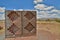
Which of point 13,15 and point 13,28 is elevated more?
point 13,15

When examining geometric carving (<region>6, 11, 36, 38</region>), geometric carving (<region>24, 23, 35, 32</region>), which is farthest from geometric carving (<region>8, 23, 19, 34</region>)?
geometric carving (<region>24, 23, 35, 32</region>)

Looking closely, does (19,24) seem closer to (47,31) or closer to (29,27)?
(29,27)

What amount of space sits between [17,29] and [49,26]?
339mm

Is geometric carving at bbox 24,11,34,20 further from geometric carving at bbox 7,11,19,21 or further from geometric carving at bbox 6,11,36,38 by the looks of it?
geometric carving at bbox 7,11,19,21

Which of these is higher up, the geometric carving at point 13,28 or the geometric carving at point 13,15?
the geometric carving at point 13,15

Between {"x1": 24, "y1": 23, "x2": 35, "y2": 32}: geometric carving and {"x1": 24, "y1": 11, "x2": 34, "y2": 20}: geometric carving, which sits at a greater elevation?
{"x1": 24, "y1": 11, "x2": 34, "y2": 20}: geometric carving

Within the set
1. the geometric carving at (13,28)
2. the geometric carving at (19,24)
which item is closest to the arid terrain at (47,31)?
the geometric carving at (19,24)

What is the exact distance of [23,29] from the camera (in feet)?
4.85

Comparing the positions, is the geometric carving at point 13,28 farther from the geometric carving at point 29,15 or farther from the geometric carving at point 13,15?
the geometric carving at point 29,15

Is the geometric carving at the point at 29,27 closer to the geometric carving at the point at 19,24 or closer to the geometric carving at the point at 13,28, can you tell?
the geometric carving at the point at 19,24

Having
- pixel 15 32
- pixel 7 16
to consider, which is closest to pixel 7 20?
pixel 7 16

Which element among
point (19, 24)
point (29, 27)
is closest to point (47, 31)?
point (29, 27)

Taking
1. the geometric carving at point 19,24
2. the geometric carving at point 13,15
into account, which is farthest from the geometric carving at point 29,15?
the geometric carving at point 13,15

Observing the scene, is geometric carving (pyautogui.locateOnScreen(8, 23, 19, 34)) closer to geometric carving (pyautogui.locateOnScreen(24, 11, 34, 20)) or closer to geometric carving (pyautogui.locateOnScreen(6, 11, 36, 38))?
geometric carving (pyautogui.locateOnScreen(6, 11, 36, 38))
